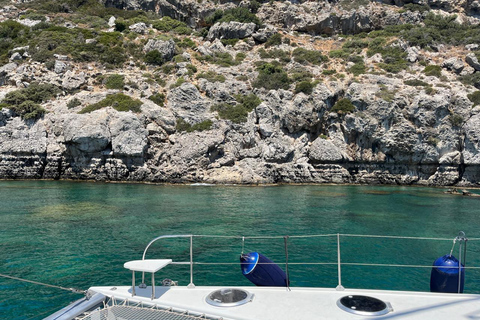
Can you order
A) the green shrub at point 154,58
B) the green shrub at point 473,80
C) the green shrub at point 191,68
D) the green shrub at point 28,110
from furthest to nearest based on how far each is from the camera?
the green shrub at point 154,58
the green shrub at point 191,68
the green shrub at point 473,80
the green shrub at point 28,110

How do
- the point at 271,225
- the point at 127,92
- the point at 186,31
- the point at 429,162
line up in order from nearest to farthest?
the point at 271,225
the point at 429,162
the point at 127,92
the point at 186,31

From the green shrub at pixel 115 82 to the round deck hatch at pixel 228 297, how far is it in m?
38.2

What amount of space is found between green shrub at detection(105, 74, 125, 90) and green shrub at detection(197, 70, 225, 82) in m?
9.61

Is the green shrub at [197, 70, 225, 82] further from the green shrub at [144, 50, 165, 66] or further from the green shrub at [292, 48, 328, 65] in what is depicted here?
the green shrub at [292, 48, 328, 65]

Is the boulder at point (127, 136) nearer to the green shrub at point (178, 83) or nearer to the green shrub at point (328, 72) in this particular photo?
the green shrub at point (178, 83)

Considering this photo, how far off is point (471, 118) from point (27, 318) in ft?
134

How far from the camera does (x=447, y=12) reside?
57250 mm

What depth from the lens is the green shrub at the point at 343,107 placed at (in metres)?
36.7

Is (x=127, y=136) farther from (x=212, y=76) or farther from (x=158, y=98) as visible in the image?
(x=212, y=76)

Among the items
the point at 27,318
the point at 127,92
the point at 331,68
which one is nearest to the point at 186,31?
the point at 127,92

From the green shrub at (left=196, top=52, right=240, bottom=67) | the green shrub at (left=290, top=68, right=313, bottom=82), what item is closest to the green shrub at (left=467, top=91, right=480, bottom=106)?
the green shrub at (left=290, top=68, right=313, bottom=82)

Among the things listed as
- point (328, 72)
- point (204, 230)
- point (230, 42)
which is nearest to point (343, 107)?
point (328, 72)

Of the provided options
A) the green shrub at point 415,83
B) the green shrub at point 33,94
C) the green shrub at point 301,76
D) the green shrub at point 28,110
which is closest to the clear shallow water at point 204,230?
the green shrub at point 28,110

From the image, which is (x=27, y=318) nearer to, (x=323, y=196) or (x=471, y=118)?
(x=323, y=196)
